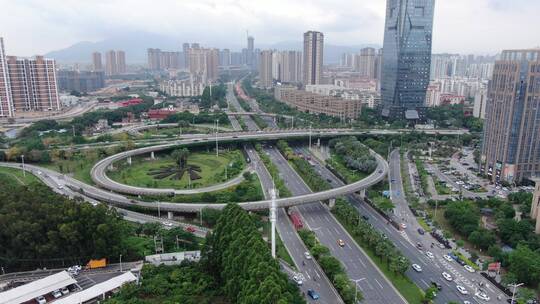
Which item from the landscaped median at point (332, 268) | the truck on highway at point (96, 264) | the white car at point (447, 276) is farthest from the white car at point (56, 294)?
the white car at point (447, 276)

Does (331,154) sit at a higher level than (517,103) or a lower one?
lower

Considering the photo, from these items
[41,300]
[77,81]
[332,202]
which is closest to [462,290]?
[332,202]

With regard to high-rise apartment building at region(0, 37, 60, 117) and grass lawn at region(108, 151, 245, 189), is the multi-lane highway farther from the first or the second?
high-rise apartment building at region(0, 37, 60, 117)

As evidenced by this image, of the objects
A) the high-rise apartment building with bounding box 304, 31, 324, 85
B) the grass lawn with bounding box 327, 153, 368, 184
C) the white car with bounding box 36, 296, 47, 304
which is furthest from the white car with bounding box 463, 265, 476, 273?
the high-rise apartment building with bounding box 304, 31, 324, 85

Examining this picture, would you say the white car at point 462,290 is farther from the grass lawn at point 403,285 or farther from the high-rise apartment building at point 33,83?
the high-rise apartment building at point 33,83

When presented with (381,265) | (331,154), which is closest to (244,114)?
(331,154)

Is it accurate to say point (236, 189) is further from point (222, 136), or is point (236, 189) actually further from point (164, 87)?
point (164, 87)

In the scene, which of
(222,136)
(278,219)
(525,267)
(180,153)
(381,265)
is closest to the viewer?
(525,267)

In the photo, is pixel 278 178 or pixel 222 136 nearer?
pixel 278 178
